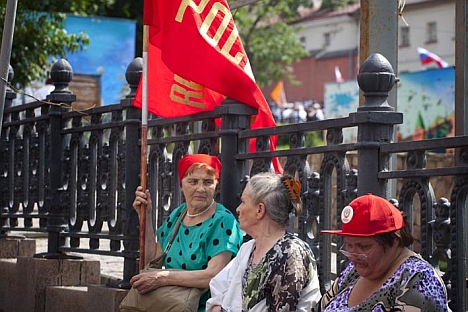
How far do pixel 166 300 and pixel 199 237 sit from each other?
423 millimetres

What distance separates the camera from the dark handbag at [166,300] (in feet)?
19.7

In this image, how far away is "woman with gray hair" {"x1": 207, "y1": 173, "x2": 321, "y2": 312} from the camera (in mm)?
5277

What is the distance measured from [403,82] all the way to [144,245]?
22.4 metres

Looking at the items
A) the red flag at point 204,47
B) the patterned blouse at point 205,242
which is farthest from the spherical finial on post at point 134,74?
the patterned blouse at point 205,242

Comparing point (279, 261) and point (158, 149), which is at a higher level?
point (158, 149)

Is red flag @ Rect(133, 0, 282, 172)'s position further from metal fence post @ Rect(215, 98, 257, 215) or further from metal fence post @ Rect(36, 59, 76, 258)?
metal fence post @ Rect(36, 59, 76, 258)

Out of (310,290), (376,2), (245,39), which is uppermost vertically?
(245,39)

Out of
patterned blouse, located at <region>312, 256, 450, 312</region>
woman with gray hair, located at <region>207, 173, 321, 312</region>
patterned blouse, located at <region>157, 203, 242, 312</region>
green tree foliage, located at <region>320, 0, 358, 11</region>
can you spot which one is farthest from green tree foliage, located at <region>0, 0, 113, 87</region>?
green tree foliage, located at <region>320, 0, 358, 11</region>

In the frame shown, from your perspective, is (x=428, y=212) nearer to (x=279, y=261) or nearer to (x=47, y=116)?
(x=279, y=261)

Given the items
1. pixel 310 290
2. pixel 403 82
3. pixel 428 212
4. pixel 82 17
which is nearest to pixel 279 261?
pixel 310 290

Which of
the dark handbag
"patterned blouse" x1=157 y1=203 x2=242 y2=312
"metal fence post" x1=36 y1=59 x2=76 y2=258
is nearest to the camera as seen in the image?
the dark handbag

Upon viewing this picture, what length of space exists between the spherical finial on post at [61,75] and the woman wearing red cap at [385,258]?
4.87 m

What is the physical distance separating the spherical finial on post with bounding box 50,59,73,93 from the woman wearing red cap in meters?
4.87

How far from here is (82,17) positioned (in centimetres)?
2312
